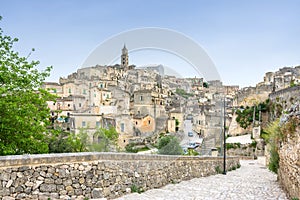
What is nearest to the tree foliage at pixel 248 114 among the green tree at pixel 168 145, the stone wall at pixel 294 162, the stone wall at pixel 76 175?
the green tree at pixel 168 145

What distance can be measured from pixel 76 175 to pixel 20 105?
15.7ft

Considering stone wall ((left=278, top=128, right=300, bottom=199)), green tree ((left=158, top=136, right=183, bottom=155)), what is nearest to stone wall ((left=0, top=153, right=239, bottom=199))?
green tree ((left=158, top=136, right=183, bottom=155))

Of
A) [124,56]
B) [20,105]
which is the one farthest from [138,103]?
[20,105]

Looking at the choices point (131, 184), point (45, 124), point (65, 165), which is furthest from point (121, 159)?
point (45, 124)

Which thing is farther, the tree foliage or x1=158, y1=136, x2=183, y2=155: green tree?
the tree foliage

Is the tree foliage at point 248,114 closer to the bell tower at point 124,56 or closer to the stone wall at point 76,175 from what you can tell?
the bell tower at point 124,56

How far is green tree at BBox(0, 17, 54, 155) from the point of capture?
7969 millimetres

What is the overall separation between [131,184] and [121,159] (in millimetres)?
745

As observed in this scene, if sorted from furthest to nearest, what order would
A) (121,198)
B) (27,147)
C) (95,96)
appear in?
(95,96)
(27,147)
(121,198)

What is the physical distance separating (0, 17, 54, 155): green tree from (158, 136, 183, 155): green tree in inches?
160

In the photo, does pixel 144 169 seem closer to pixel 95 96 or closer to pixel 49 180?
pixel 49 180

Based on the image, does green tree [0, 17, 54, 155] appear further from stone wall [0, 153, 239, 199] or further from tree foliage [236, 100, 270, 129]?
tree foliage [236, 100, 270, 129]

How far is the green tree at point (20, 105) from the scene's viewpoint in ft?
26.1

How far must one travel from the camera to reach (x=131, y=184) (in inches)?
240
